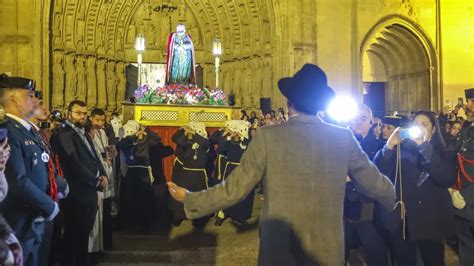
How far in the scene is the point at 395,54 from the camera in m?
19.7

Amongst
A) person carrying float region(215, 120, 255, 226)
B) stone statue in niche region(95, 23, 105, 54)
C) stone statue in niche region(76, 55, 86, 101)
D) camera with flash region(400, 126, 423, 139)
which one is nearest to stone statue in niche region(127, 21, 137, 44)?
stone statue in niche region(95, 23, 105, 54)

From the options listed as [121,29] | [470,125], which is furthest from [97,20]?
[470,125]

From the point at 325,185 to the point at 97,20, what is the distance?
15689 mm

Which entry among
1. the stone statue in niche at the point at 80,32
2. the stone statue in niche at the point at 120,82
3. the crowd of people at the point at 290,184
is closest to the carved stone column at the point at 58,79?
the stone statue in niche at the point at 80,32

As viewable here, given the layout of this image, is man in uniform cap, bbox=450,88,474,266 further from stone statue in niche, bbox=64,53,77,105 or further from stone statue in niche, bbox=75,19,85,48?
stone statue in niche, bbox=75,19,85,48

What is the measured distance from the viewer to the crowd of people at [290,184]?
2781 mm

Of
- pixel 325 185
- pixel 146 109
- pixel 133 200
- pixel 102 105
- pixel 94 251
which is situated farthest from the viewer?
pixel 102 105

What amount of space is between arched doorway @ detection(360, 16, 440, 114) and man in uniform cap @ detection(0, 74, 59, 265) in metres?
14.9

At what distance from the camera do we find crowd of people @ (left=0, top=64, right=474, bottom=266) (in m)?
2.78

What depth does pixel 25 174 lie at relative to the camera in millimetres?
3693

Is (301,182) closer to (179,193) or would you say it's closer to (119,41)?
(179,193)

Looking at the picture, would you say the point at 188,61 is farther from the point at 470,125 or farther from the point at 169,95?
the point at 470,125

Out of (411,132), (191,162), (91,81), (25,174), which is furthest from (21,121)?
(91,81)

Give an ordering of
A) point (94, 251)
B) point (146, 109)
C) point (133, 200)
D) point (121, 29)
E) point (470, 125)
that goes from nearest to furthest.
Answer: point (470, 125) → point (94, 251) → point (133, 200) → point (146, 109) → point (121, 29)
